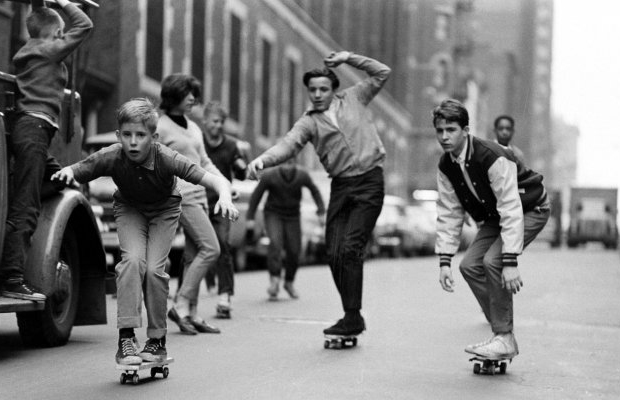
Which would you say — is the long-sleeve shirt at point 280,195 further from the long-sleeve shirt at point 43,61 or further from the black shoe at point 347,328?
the long-sleeve shirt at point 43,61

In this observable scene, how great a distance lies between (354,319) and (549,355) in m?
1.42

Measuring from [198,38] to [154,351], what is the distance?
29101 mm

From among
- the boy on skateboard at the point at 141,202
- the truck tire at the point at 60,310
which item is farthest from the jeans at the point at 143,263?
the truck tire at the point at 60,310

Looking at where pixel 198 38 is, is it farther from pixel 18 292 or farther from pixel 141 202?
pixel 141 202

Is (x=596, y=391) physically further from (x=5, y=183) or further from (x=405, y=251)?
(x=405, y=251)

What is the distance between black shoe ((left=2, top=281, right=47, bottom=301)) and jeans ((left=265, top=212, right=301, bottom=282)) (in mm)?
7414

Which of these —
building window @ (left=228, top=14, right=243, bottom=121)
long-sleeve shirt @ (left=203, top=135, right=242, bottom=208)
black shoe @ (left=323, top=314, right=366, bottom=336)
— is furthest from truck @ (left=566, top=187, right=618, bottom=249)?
black shoe @ (left=323, top=314, right=366, bottom=336)

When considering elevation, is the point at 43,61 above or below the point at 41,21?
below

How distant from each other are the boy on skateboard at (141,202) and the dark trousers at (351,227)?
2069 mm

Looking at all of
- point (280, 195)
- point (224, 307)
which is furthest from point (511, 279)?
point (280, 195)

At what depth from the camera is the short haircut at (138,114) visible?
22.5 feet

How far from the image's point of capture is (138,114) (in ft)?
22.5

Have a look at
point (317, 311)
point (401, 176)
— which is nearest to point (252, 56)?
point (317, 311)

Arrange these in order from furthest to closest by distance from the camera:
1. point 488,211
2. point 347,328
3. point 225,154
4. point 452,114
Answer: point 225,154 → point 347,328 → point 488,211 → point 452,114
